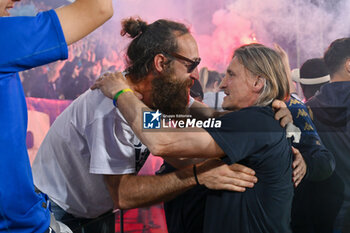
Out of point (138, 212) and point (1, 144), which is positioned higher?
point (1, 144)

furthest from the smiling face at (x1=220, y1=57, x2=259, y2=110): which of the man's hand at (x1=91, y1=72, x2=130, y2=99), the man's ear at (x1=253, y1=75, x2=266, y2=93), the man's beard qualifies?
the man's hand at (x1=91, y1=72, x2=130, y2=99)

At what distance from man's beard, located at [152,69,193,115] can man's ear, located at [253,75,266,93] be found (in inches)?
14.1

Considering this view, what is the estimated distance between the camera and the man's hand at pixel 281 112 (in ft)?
5.37

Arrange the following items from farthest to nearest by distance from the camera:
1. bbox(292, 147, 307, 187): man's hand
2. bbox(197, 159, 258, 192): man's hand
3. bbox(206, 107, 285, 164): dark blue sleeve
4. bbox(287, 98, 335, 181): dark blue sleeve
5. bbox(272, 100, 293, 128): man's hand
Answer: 1. bbox(287, 98, 335, 181): dark blue sleeve
2. bbox(292, 147, 307, 187): man's hand
3. bbox(272, 100, 293, 128): man's hand
4. bbox(197, 159, 258, 192): man's hand
5. bbox(206, 107, 285, 164): dark blue sleeve

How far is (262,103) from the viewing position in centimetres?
168

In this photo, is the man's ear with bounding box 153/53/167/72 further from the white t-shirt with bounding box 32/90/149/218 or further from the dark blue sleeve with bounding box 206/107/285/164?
the dark blue sleeve with bounding box 206/107/285/164

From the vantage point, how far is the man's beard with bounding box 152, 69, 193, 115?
1.80 meters

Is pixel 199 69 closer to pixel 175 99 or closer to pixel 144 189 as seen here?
Result: pixel 175 99

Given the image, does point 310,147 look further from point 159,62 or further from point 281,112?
point 159,62

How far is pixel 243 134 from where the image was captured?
56.1 inches

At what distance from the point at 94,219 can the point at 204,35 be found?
125 centimetres

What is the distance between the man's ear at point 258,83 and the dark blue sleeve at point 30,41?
103 cm

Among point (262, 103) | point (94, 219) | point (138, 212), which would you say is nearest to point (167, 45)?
point (262, 103)

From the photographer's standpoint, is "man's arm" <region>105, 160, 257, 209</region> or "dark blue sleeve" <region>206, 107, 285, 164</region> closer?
"dark blue sleeve" <region>206, 107, 285, 164</region>
